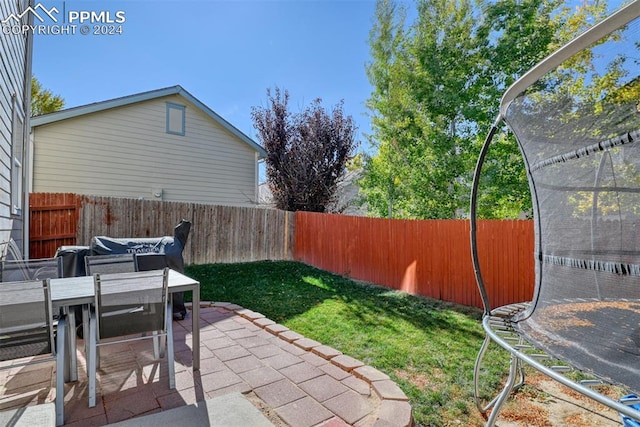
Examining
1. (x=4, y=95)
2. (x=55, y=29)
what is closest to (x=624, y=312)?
(x=4, y=95)

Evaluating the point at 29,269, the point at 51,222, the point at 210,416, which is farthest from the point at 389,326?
the point at 51,222

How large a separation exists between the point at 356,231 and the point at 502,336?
5526 mm

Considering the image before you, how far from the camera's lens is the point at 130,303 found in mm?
2332

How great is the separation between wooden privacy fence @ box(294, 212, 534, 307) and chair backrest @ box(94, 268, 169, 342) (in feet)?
14.3

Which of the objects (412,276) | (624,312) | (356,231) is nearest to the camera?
(624,312)

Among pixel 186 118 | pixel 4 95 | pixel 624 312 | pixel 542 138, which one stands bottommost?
pixel 624 312

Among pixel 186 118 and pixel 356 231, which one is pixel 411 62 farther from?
pixel 186 118

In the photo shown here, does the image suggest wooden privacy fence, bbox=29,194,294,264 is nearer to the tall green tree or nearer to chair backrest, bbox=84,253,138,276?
chair backrest, bbox=84,253,138,276

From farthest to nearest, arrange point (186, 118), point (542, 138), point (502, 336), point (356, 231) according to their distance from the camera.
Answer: point (186, 118)
point (356, 231)
point (502, 336)
point (542, 138)

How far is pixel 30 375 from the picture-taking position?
8.38 ft

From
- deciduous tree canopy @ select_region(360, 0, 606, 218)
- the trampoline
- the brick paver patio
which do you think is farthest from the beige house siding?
the trampoline

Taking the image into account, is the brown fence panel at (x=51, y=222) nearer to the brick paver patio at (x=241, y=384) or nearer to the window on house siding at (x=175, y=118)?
the window on house siding at (x=175, y=118)

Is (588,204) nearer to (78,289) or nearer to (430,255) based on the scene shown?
(78,289)

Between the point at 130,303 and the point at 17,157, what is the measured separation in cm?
399
